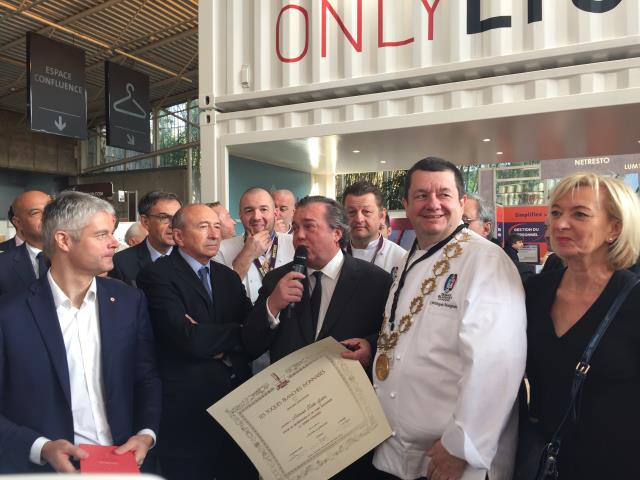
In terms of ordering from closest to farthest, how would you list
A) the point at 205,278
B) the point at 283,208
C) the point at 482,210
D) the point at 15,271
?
the point at 205,278 < the point at 15,271 < the point at 482,210 < the point at 283,208

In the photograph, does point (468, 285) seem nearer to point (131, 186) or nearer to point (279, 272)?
point (279, 272)

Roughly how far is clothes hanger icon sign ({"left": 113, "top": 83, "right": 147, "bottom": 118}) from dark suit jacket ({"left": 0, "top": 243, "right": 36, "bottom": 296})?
24.0ft

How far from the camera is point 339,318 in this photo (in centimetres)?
232

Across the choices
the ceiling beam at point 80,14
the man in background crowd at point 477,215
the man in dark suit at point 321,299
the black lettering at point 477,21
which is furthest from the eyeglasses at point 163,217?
the ceiling beam at point 80,14

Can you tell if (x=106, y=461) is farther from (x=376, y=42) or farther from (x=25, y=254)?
(x=376, y=42)

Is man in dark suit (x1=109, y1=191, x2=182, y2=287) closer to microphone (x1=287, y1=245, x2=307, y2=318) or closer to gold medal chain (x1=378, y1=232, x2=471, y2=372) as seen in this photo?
microphone (x1=287, y1=245, x2=307, y2=318)

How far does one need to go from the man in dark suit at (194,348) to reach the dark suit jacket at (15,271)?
0.83 m

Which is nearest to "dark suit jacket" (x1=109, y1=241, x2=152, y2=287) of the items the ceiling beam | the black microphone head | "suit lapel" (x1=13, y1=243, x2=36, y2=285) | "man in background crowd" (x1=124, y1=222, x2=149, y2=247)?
"suit lapel" (x1=13, y1=243, x2=36, y2=285)

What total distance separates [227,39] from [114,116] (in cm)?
654

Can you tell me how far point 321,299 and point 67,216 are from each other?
42.6 inches

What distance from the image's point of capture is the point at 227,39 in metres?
3.78

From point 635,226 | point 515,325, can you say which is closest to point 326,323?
point 515,325

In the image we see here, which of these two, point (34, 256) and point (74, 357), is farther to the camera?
point (34, 256)

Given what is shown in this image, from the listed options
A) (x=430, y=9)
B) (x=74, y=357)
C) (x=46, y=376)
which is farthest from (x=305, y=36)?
(x=46, y=376)
